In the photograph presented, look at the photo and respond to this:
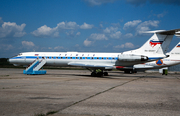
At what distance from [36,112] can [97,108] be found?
214 centimetres

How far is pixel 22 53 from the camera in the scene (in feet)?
106

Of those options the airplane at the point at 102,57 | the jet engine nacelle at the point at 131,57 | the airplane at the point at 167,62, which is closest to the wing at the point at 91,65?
the airplane at the point at 102,57

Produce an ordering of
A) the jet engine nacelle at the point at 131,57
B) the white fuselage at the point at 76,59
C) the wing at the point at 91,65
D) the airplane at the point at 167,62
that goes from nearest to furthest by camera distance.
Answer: the wing at the point at 91,65
the jet engine nacelle at the point at 131,57
the white fuselage at the point at 76,59
the airplane at the point at 167,62

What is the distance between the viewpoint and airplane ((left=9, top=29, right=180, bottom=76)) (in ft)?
87.3

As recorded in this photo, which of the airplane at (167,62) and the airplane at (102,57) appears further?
the airplane at (167,62)

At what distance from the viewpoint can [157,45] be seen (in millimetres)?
26844

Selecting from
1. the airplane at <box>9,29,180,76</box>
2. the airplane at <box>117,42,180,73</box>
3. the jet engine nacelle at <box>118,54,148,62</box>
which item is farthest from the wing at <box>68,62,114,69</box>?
the airplane at <box>117,42,180,73</box>

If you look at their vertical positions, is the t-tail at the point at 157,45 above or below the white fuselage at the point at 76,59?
above

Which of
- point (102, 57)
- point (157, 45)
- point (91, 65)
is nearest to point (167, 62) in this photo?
point (157, 45)

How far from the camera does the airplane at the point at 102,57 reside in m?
26.6

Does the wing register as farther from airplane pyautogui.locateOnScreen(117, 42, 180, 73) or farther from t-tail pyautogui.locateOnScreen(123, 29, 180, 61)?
airplane pyautogui.locateOnScreen(117, 42, 180, 73)

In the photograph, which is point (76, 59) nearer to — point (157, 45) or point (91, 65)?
point (91, 65)

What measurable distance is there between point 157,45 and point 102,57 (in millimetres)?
8077

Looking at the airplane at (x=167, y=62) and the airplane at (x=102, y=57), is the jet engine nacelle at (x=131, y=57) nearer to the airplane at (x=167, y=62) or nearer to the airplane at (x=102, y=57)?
the airplane at (x=102, y=57)
